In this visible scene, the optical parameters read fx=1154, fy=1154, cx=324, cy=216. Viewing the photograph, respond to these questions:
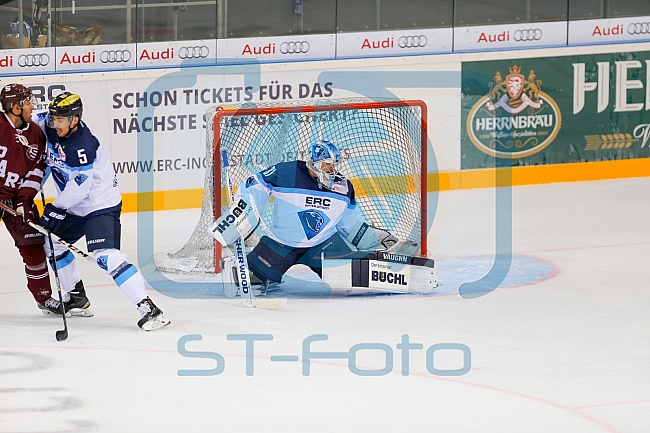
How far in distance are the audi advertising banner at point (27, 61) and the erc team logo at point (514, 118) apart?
328cm

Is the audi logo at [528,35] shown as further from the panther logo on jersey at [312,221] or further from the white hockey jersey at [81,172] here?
the white hockey jersey at [81,172]

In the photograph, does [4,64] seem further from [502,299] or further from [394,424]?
[394,424]

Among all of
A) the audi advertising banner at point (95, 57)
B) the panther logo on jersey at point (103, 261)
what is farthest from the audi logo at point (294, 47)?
the panther logo on jersey at point (103, 261)

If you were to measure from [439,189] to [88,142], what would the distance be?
4655 mm

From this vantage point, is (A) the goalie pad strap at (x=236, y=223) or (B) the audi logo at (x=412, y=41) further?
(B) the audi logo at (x=412, y=41)

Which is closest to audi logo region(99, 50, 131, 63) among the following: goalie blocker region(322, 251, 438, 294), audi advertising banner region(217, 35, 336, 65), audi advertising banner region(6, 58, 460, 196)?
audi advertising banner region(6, 58, 460, 196)

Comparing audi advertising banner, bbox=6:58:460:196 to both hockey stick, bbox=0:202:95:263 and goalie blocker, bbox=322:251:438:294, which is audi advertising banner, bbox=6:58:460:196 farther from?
hockey stick, bbox=0:202:95:263

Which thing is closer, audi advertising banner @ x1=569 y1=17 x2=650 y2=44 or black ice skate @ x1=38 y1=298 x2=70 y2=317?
black ice skate @ x1=38 y1=298 x2=70 y2=317

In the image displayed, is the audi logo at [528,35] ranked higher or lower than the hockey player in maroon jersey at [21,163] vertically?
higher

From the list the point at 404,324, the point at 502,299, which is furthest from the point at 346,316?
the point at 502,299

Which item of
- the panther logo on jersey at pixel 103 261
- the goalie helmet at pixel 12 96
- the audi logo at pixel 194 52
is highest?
the audi logo at pixel 194 52

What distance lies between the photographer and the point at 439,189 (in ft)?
29.5

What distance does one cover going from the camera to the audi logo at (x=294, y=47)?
8.84m

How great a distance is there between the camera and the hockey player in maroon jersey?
481cm
